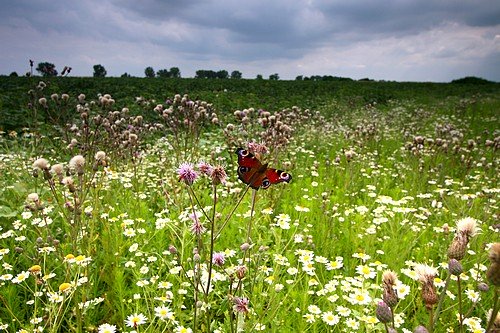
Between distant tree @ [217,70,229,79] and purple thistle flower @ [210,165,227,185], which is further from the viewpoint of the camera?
distant tree @ [217,70,229,79]

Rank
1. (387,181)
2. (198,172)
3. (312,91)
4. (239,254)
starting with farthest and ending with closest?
(312,91), (387,181), (239,254), (198,172)

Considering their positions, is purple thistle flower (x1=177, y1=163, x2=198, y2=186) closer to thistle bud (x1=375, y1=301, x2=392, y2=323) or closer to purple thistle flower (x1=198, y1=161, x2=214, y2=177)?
purple thistle flower (x1=198, y1=161, x2=214, y2=177)

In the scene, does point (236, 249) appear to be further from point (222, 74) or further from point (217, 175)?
point (222, 74)

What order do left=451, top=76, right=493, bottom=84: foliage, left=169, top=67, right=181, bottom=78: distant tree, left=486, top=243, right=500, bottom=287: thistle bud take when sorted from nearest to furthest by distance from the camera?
left=486, top=243, right=500, bottom=287: thistle bud, left=169, top=67, right=181, bottom=78: distant tree, left=451, top=76, right=493, bottom=84: foliage

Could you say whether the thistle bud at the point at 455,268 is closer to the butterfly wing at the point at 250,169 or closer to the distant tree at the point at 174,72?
the butterfly wing at the point at 250,169

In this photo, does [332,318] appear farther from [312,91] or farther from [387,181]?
[312,91]

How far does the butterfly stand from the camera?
194cm

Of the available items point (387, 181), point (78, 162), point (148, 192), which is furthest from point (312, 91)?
point (78, 162)

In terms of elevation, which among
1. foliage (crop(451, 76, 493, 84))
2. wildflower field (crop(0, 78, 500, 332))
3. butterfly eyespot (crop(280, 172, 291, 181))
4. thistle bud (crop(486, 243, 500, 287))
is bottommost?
wildflower field (crop(0, 78, 500, 332))

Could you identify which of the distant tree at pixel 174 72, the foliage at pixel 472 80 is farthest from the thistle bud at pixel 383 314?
the foliage at pixel 472 80

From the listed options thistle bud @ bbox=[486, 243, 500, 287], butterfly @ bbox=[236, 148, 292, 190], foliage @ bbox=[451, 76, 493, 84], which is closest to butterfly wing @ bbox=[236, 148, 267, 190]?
butterfly @ bbox=[236, 148, 292, 190]

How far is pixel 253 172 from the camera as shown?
1.98 metres

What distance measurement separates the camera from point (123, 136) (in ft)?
19.1

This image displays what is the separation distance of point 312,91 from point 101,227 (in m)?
24.5
